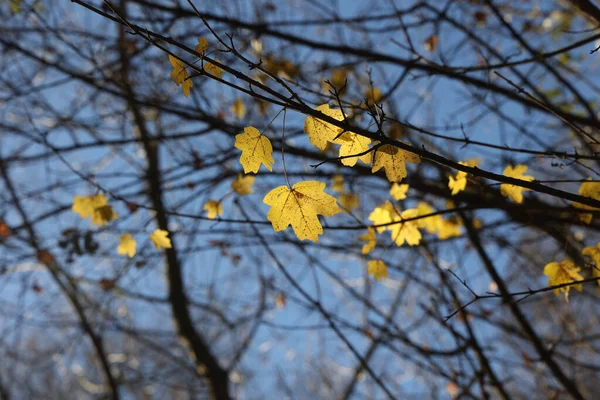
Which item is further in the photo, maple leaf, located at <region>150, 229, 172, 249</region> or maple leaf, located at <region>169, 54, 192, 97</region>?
maple leaf, located at <region>150, 229, 172, 249</region>

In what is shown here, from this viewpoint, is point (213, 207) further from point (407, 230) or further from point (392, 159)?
point (392, 159)

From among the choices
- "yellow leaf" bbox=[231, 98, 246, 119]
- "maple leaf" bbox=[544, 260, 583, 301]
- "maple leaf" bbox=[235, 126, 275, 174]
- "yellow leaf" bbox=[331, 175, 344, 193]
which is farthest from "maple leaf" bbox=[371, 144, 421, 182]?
"yellow leaf" bbox=[231, 98, 246, 119]

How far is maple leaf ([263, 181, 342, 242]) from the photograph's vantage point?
1.20 metres

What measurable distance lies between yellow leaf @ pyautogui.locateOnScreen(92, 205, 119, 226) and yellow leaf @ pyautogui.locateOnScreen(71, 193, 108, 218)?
2cm

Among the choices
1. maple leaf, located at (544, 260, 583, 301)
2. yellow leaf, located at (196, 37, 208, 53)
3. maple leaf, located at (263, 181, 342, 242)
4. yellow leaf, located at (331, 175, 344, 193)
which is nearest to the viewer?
yellow leaf, located at (196, 37, 208, 53)

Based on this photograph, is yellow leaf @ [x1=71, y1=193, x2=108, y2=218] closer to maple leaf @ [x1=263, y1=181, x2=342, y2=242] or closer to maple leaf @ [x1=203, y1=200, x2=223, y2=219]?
maple leaf @ [x1=203, y1=200, x2=223, y2=219]

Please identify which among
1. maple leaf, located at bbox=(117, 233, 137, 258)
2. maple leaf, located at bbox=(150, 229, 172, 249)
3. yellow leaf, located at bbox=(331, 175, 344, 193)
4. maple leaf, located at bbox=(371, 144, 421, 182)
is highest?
yellow leaf, located at bbox=(331, 175, 344, 193)

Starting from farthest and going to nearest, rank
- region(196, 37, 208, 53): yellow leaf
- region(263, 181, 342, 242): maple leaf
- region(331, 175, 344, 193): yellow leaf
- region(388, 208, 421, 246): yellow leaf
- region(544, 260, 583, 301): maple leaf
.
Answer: region(331, 175, 344, 193): yellow leaf, region(388, 208, 421, 246): yellow leaf, region(544, 260, 583, 301): maple leaf, region(263, 181, 342, 242): maple leaf, region(196, 37, 208, 53): yellow leaf

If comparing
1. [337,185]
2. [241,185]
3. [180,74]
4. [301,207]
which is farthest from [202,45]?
[337,185]

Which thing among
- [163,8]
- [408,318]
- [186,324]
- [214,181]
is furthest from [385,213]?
[408,318]

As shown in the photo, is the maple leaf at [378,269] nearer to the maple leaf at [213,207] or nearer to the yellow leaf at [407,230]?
the yellow leaf at [407,230]

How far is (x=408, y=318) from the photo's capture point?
22.5 ft

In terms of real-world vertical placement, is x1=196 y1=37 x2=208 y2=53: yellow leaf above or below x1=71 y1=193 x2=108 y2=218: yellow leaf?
below

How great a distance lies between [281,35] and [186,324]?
8.56ft
